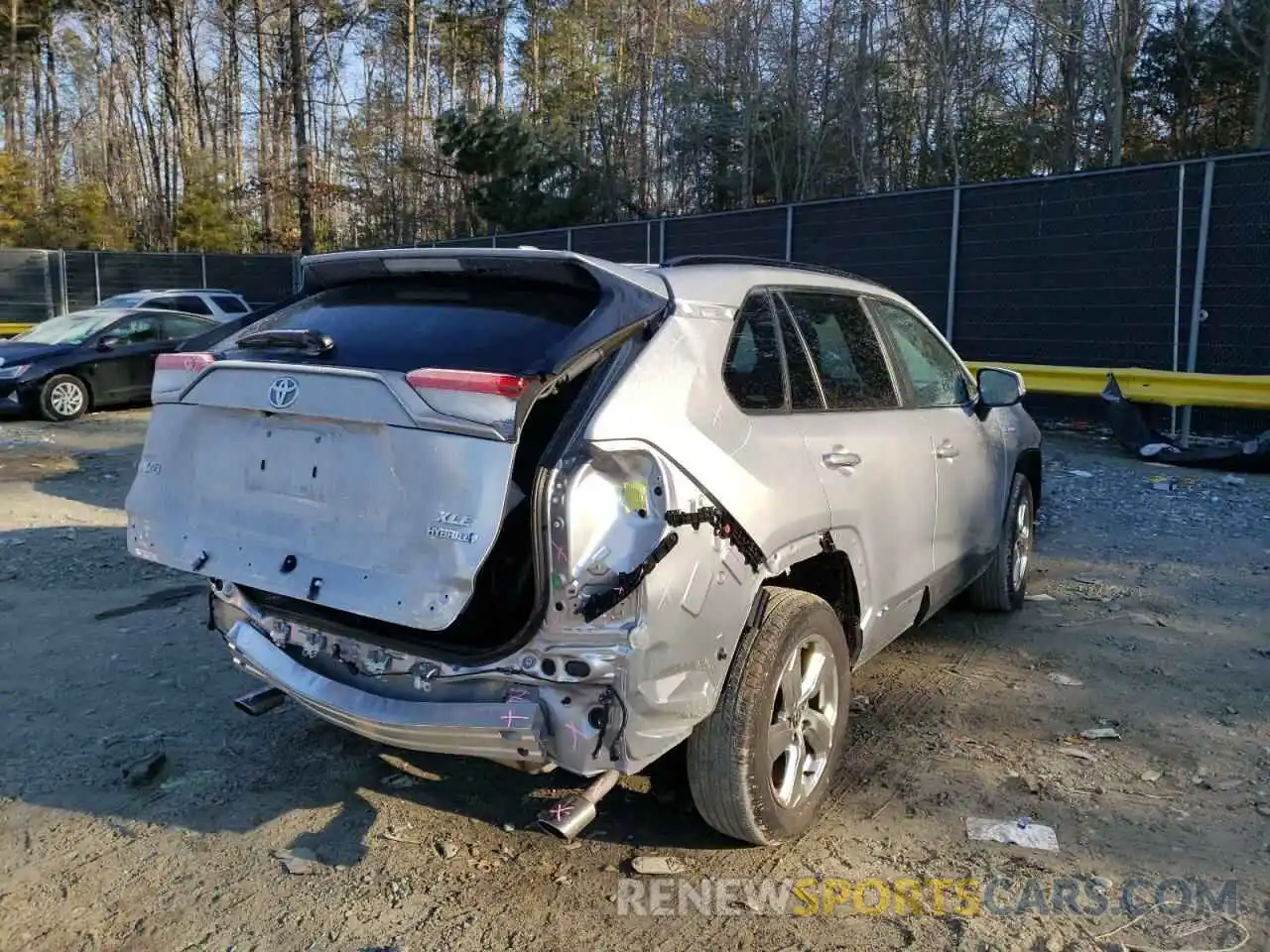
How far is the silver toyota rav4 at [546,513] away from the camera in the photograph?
8.68ft

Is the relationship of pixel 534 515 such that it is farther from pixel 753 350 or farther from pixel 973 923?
pixel 973 923

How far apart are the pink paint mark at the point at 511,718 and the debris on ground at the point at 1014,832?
1645 mm

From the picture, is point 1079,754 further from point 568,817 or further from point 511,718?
point 511,718

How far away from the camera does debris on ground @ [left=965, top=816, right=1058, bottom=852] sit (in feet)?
10.7

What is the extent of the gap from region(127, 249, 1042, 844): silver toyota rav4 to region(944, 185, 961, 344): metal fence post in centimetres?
980

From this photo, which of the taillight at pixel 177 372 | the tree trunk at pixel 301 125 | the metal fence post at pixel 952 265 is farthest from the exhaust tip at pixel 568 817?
the tree trunk at pixel 301 125

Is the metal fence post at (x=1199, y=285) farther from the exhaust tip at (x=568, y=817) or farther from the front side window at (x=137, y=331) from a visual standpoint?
the front side window at (x=137, y=331)

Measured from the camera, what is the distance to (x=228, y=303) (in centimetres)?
1864

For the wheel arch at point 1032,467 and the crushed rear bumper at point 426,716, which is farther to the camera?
the wheel arch at point 1032,467

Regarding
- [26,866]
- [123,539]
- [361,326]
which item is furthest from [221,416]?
[123,539]

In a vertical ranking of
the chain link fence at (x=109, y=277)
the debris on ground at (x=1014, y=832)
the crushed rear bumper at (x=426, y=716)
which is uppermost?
the chain link fence at (x=109, y=277)

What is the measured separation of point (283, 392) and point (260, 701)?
47.5 inches

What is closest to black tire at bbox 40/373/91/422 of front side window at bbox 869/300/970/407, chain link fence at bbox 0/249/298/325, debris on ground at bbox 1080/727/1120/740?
front side window at bbox 869/300/970/407

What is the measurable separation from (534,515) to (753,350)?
113 centimetres
